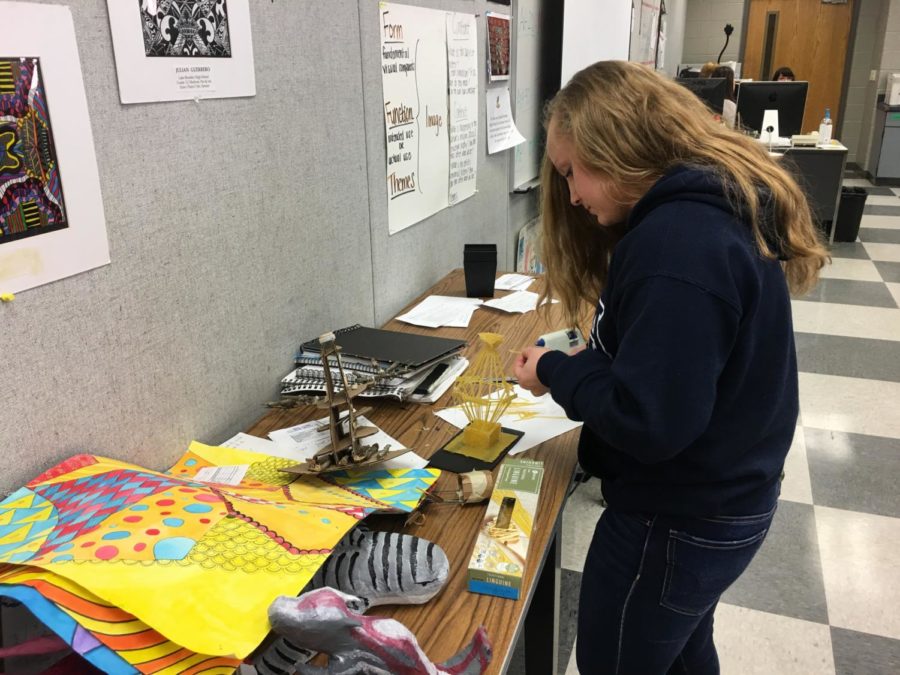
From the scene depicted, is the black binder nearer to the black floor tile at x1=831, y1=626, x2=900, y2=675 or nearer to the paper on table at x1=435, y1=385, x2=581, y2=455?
the paper on table at x1=435, y1=385, x2=581, y2=455

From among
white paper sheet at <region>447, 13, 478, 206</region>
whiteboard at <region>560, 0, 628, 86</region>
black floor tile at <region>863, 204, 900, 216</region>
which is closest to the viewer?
white paper sheet at <region>447, 13, 478, 206</region>

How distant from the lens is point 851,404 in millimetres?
2824

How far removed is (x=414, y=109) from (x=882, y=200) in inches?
258

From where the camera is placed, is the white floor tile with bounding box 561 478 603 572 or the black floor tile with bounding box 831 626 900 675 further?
the white floor tile with bounding box 561 478 603 572

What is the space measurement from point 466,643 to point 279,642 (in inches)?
7.9

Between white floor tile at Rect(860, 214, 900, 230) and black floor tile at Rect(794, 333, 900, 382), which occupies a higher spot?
white floor tile at Rect(860, 214, 900, 230)

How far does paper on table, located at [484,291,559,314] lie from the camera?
1.88m

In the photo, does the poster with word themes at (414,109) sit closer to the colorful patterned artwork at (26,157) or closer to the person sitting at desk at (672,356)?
the person sitting at desk at (672,356)

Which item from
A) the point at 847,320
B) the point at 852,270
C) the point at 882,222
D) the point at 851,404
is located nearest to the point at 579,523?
the point at 851,404

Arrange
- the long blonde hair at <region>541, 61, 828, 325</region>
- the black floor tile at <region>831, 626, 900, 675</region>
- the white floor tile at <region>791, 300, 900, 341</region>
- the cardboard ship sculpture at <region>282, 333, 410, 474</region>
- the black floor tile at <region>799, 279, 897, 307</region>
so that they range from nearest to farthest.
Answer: the long blonde hair at <region>541, 61, 828, 325</region>, the cardboard ship sculpture at <region>282, 333, 410, 474</region>, the black floor tile at <region>831, 626, 900, 675</region>, the white floor tile at <region>791, 300, 900, 341</region>, the black floor tile at <region>799, 279, 897, 307</region>

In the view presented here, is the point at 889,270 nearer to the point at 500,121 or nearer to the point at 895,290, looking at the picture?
the point at 895,290

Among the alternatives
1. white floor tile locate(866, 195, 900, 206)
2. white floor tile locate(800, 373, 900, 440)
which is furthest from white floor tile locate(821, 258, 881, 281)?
white floor tile locate(866, 195, 900, 206)

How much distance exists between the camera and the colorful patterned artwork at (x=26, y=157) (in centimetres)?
79

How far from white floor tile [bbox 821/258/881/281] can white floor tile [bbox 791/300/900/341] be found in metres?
0.63
